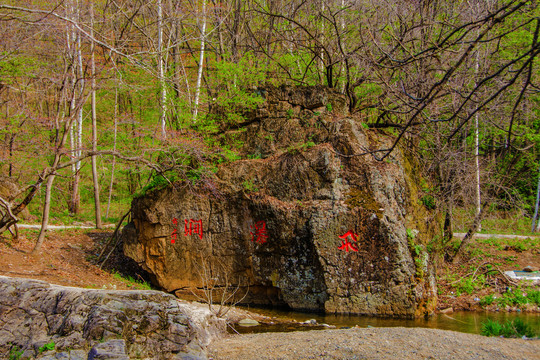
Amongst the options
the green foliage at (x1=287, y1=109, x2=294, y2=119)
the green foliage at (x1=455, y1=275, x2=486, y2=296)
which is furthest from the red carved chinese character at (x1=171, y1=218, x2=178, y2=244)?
the green foliage at (x1=455, y1=275, x2=486, y2=296)

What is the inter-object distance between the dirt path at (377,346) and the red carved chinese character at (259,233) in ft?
10.4

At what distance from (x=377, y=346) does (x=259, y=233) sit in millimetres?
4362

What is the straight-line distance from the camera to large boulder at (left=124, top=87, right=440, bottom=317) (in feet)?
27.5

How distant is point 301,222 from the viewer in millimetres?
8773

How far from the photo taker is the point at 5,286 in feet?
17.0

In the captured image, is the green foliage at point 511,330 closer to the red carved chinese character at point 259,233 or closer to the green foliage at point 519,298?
the green foliage at point 519,298

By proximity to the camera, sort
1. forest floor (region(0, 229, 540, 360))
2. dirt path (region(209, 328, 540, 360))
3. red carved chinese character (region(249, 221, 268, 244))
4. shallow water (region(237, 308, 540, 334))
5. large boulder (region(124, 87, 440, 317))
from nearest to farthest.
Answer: dirt path (region(209, 328, 540, 360))
forest floor (region(0, 229, 540, 360))
shallow water (region(237, 308, 540, 334))
large boulder (region(124, 87, 440, 317))
red carved chinese character (region(249, 221, 268, 244))

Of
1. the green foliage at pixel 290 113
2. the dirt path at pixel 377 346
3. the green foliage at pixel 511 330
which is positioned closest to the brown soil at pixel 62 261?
the dirt path at pixel 377 346

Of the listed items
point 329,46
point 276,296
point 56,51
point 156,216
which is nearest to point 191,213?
point 156,216

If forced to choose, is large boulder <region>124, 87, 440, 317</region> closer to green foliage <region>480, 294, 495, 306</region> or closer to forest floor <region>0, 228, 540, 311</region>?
forest floor <region>0, 228, 540, 311</region>

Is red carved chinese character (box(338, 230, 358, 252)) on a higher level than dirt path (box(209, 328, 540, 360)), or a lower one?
higher

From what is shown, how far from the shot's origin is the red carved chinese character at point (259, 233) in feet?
29.8

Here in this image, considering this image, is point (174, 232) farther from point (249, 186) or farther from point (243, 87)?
point (243, 87)

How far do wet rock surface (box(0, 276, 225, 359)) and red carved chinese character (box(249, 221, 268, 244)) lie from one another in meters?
3.93
